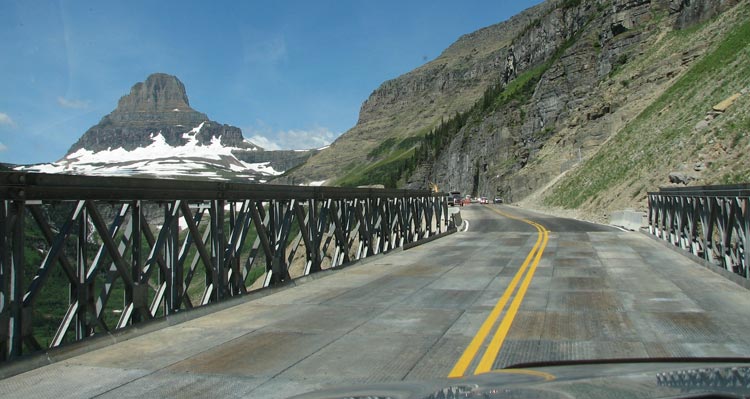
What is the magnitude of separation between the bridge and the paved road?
0.10 ft

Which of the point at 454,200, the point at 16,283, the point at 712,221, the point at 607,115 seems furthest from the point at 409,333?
the point at 607,115

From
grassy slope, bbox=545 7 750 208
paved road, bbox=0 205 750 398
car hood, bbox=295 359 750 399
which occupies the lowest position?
paved road, bbox=0 205 750 398

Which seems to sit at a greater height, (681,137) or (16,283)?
(681,137)

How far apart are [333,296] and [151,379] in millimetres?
5696

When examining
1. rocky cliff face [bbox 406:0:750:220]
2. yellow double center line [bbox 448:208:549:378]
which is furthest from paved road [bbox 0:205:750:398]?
rocky cliff face [bbox 406:0:750:220]

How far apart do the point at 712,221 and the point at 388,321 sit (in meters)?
9.09

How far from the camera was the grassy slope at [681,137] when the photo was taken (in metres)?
32.0

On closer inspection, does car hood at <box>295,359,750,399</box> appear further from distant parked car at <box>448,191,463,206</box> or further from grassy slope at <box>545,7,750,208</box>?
distant parked car at <box>448,191,463,206</box>

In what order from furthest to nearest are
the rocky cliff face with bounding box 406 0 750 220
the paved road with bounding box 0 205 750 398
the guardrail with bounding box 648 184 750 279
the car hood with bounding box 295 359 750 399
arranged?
the rocky cliff face with bounding box 406 0 750 220, the guardrail with bounding box 648 184 750 279, the paved road with bounding box 0 205 750 398, the car hood with bounding box 295 359 750 399

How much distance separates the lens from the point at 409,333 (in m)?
8.22

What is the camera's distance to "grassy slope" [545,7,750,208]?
3197cm

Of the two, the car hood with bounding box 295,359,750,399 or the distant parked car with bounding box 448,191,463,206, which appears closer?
the car hood with bounding box 295,359,750,399

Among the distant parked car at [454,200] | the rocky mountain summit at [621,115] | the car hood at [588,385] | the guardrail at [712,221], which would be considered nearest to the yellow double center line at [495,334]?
the car hood at [588,385]

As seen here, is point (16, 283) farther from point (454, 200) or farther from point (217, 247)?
point (454, 200)
